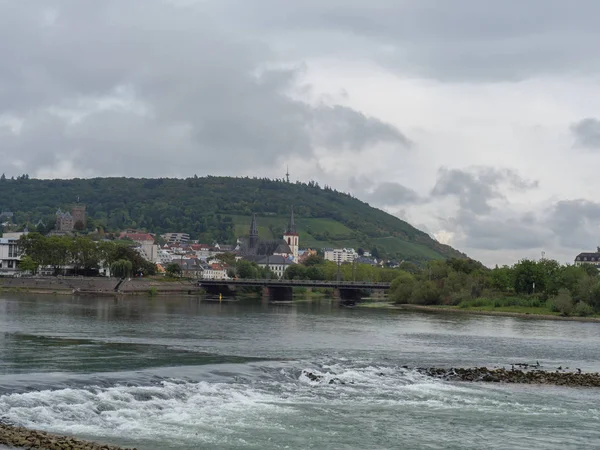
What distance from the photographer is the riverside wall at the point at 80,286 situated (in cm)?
16162

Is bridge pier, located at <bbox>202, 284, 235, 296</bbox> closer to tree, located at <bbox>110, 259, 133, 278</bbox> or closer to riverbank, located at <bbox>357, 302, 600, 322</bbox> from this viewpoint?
tree, located at <bbox>110, 259, 133, 278</bbox>

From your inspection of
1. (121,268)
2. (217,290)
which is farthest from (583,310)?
(217,290)

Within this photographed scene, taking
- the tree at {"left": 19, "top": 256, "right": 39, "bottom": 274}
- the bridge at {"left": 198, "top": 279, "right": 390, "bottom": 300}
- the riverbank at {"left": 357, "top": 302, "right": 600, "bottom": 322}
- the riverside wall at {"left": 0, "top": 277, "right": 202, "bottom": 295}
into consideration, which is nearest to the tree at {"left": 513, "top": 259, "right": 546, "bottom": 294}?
the riverbank at {"left": 357, "top": 302, "right": 600, "bottom": 322}

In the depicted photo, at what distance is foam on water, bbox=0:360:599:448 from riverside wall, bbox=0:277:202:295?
11991cm

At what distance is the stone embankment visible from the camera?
49.2 m

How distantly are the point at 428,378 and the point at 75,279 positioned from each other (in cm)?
13015

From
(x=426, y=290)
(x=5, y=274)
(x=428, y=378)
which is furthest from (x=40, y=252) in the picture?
(x=428, y=378)

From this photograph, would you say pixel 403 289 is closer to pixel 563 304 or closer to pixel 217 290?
pixel 563 304

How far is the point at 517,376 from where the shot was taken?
1991 inches

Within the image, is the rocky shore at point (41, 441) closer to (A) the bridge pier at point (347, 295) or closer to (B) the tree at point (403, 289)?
(B) the tree at point (403, 289)

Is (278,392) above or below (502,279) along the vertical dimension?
below

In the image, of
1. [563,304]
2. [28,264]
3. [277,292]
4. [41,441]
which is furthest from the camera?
[277,292]

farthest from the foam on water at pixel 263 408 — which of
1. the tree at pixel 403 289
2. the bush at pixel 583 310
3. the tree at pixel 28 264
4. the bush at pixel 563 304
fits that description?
the tree at pixel 28 264

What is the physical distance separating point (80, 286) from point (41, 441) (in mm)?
141477
